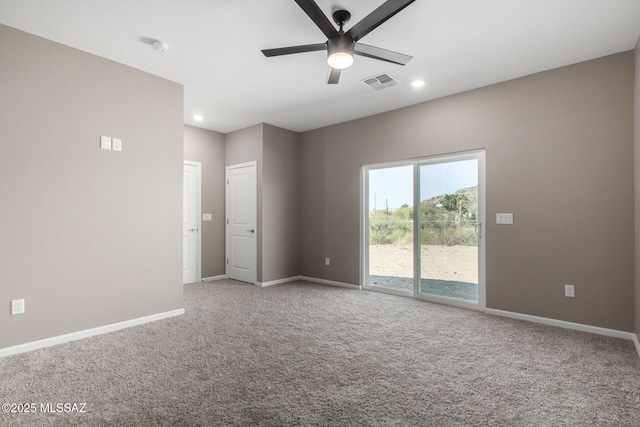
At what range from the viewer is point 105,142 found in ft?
10.8

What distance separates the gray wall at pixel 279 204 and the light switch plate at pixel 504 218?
338 centimetres

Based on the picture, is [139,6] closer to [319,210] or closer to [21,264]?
[21,264]

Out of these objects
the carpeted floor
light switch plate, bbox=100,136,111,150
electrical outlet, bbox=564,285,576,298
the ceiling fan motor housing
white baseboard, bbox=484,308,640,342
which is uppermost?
the ceiling fan motor housing

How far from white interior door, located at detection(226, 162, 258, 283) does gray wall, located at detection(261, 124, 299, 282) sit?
21 centimetres

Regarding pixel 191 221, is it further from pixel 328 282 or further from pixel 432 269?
pixel 432 269

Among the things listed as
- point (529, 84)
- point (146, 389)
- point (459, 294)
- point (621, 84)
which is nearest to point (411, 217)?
point (459, 294)

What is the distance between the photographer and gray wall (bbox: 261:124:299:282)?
5500 millimetres

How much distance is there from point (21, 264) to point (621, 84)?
18.9 feet

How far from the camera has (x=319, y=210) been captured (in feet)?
18.8

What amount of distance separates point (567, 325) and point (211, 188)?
549cm

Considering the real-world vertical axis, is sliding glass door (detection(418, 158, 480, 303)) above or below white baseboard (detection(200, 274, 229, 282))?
above

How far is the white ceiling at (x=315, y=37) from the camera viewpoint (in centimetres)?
249

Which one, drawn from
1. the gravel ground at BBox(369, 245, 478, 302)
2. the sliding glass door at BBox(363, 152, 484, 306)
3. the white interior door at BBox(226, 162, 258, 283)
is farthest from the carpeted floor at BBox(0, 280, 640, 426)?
the white interior door at BBox(226, 162, 258, 283)

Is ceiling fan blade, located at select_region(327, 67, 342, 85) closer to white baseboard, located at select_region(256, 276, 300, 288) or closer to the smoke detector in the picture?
the smoke detector
